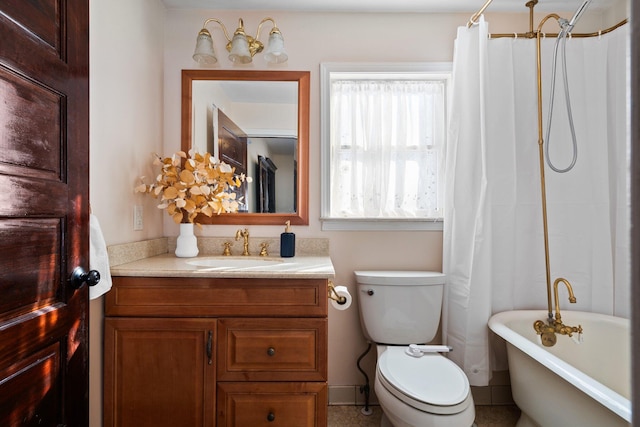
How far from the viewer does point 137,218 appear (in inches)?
70.4

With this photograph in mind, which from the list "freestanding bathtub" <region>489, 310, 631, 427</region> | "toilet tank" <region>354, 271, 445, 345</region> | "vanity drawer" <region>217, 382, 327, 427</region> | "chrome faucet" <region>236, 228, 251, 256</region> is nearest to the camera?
"freestanding bathtub" <region>489, 310, 631, 427</region>

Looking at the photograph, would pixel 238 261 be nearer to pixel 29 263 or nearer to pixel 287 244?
pixel 287 244

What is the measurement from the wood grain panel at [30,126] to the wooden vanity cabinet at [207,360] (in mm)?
671

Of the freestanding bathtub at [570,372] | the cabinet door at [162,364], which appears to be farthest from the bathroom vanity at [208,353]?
the freestanding bathtub at [570,372]

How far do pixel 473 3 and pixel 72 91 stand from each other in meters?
2.04

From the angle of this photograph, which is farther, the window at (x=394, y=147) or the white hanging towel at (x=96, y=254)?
the window at (x=394, y=147)

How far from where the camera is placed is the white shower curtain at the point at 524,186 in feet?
6.13

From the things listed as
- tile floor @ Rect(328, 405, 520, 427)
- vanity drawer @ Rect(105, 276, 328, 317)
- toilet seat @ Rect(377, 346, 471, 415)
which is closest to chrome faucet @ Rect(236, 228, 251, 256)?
vanity drawer @ Rect(105, 276, 328, 317)

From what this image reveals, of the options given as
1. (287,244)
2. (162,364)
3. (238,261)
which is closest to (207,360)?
(162,364)

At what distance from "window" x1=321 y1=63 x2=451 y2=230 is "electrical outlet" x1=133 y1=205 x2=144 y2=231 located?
39.0 inches

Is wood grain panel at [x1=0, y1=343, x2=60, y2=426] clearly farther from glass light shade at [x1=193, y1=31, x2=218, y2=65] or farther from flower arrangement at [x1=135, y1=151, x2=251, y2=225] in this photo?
glass light shade at [x1=193, y1=31, x2=218, y2=65]

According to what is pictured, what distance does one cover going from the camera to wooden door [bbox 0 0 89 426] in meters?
0.84

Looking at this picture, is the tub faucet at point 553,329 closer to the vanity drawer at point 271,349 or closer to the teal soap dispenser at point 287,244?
the vanity drawer at point 271,349

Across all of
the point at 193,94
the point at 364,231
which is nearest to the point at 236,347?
the point at 364,231
